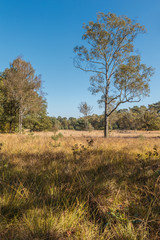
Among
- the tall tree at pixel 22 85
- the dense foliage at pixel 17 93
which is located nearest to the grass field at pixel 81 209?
the dense foliage at pixel 17 93

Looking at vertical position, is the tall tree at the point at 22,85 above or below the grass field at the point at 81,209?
above

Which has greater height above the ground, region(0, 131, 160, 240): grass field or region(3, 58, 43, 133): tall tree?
region(3, 58, 43, 133): tall tree

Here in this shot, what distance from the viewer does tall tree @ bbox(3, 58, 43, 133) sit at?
17.2 meters

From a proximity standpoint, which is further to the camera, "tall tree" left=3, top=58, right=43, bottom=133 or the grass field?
"tall tree" left=3, top=58, right=43, bottom=133

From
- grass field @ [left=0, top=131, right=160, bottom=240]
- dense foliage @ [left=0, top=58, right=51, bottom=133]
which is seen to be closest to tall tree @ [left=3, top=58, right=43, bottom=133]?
dense foliage @ [left=0, top=58, right=51, bottom=133]

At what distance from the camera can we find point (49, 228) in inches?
51.2

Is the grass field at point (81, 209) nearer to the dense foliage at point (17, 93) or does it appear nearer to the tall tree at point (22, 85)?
the dense foliage at point (17, 93)

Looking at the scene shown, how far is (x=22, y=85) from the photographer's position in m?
17.3

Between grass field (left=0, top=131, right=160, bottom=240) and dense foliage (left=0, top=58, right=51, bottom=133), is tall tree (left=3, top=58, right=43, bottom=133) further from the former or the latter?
grass field (left=0, top=131, right=160, bottom=240)

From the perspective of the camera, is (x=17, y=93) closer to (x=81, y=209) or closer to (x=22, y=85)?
(x=22, y=85)

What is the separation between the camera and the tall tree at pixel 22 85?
1725 cm

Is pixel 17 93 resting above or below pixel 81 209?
above

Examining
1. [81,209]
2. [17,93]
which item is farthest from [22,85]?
[81,209]

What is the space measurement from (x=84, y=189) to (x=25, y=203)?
956mm
